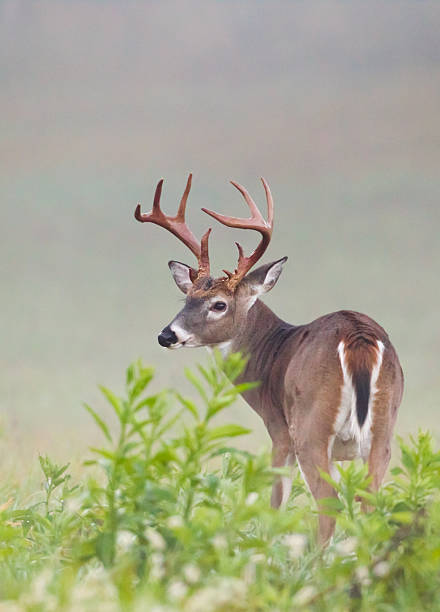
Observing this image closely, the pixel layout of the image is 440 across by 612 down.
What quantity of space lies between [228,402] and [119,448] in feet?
1.31

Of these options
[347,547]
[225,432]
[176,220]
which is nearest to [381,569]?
[347,547]

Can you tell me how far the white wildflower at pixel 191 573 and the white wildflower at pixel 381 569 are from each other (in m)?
0.57

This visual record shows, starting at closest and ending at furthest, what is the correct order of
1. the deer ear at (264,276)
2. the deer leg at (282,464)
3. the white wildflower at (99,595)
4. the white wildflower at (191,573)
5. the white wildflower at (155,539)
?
the white wildflower at (99,595), the white wildflower at (191,573), the white wildflower at (155,539), the deer leg at (282,464), the deer ear at (264,276)

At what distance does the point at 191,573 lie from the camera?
2766 millimetres

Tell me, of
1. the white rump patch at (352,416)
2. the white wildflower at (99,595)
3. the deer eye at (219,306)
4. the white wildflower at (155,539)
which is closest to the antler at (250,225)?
the deer eye at (219,306)

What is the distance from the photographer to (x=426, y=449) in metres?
3.41

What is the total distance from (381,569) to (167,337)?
10.5ft

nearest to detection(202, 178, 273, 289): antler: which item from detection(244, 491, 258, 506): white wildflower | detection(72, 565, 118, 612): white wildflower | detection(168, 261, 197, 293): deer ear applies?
detection(168, 261, 197, 293): deer ear

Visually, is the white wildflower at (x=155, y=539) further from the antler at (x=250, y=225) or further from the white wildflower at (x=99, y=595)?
the antler at (x=250, y=225)

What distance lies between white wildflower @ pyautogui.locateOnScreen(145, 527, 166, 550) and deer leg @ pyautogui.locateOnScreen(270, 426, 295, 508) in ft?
7.48

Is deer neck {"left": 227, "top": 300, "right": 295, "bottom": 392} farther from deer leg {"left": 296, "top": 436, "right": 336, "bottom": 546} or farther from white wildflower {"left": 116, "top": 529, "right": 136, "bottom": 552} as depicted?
white wildflower {"left": 116, "top": 529, "right": 136, "bottom": 552}

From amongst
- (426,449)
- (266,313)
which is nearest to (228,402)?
(426,449)

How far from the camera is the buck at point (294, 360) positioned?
4.93 metres

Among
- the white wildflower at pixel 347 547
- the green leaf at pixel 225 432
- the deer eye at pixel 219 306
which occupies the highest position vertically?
the deer eye at pixel 219 306
